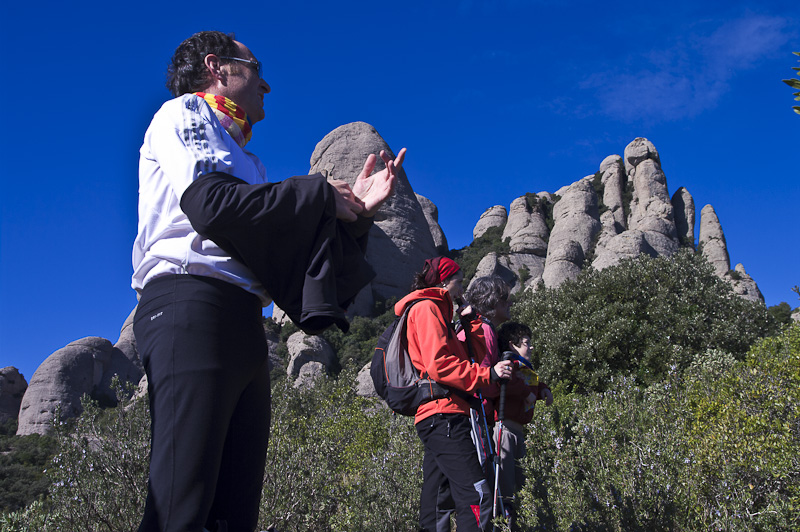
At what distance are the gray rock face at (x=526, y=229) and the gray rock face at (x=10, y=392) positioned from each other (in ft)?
130

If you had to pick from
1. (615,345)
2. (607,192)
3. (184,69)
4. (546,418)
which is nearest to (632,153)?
(607,192)

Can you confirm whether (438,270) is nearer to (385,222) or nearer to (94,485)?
(94,485)

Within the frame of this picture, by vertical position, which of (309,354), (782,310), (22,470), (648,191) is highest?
(648,191)

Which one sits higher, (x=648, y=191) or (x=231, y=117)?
(x=648, y=191)

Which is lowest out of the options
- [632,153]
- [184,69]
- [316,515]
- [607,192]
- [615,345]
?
[316,515]

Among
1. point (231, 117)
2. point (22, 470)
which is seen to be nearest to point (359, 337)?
point (22, 470)

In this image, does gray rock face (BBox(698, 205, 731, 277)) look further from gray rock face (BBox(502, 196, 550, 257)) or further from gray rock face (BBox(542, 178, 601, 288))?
gray rock face (BBox(502, 196, 550, 257))

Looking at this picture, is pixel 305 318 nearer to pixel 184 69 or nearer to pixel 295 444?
pixel 184 69

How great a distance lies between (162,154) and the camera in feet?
5.32

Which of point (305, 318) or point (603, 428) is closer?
point (305, 318)

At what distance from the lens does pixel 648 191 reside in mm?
51750

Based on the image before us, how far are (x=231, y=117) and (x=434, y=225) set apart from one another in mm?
57243

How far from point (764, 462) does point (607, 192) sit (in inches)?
2097

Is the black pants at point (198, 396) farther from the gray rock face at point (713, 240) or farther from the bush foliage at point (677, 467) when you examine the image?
the gray rock face at point (713, 240)
